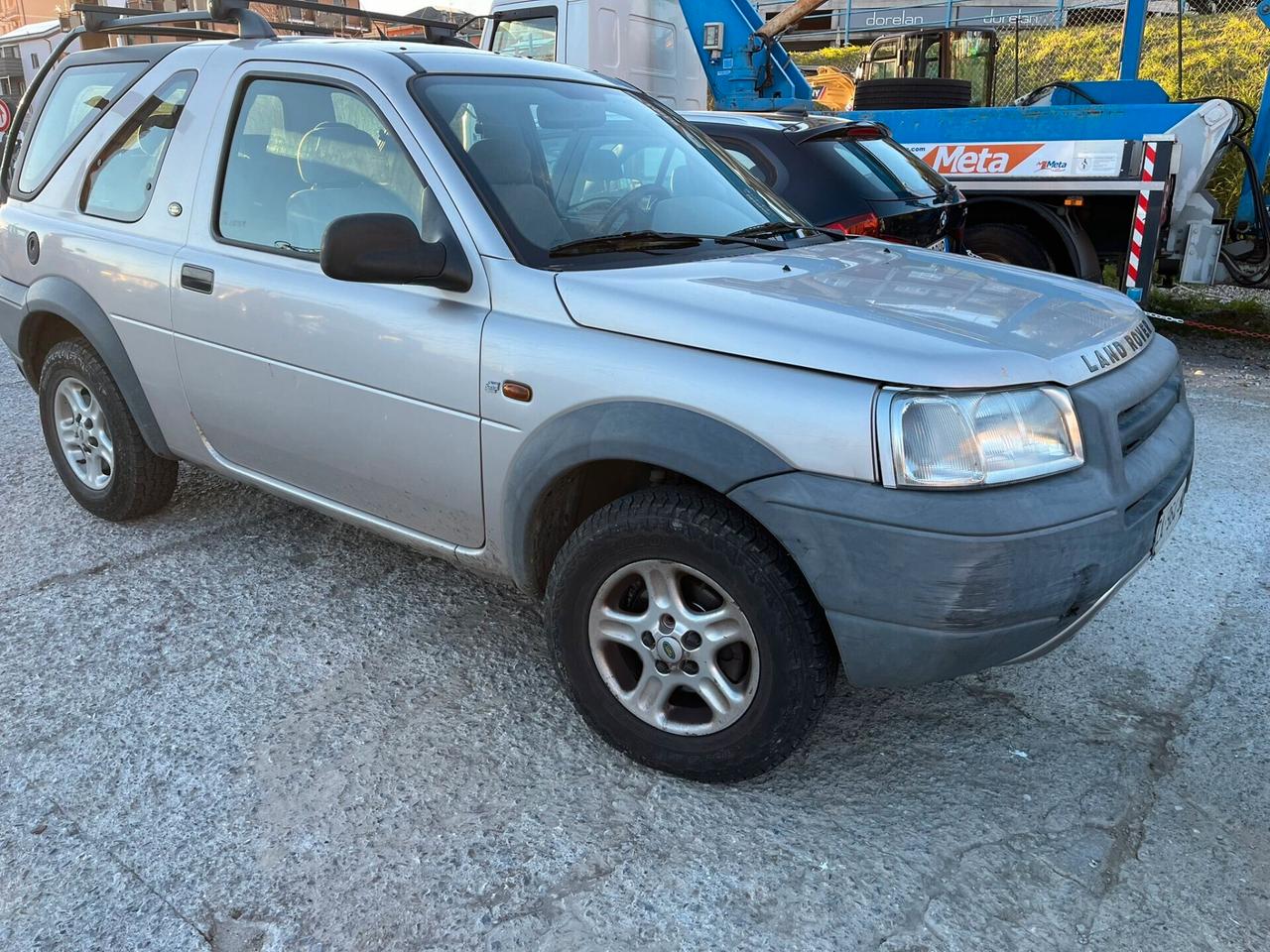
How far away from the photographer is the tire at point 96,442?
158 inches

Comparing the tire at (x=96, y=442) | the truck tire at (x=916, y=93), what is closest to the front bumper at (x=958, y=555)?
the tire at (x=96, y=442)

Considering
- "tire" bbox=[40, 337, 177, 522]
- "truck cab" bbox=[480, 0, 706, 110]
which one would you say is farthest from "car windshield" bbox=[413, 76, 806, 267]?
"truck cab" bbox=[480, 0, 706, 110]

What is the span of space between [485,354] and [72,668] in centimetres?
170

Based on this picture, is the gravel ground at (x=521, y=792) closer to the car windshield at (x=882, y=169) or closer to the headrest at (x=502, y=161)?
the headrest at (x=502, y=161)

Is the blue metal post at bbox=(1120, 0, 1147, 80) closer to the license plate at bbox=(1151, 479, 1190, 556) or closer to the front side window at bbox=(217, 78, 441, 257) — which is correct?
the license plate at bbox=(1151, 479, 1190, 556)

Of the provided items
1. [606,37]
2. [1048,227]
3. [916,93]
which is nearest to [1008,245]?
[1048,227]

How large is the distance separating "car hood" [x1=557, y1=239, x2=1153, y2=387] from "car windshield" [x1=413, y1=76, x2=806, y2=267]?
23 cm

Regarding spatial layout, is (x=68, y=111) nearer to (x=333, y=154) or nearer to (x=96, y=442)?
(x=96, y=442)

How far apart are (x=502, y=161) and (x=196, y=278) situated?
1157mm

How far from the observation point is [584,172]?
10.7 ft

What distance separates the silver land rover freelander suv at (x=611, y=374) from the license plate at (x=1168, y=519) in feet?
0.08

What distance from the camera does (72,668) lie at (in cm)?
325

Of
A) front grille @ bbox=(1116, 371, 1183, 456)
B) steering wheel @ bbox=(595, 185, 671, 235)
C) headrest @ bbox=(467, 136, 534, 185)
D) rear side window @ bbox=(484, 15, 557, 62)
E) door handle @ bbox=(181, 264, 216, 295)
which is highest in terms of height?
rear side window @ bbox=(484, 15, 557, 62)

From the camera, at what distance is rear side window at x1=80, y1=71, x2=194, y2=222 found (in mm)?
3688
